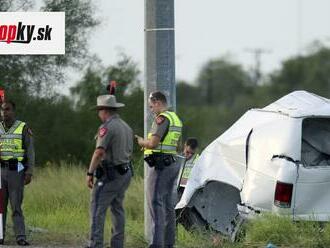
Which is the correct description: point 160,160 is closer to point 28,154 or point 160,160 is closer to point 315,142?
point 315,142

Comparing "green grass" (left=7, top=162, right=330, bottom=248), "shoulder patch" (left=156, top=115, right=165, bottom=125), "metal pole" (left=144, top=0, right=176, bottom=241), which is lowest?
"green grass" (left=7, top=162, right=330, bottom=248)

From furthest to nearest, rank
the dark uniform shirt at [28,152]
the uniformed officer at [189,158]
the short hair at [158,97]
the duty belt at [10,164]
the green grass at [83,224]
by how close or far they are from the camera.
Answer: the uniformed officer at [189,158]
the dark uniform shirt at [28,152]
the duty belt at [10,164]
the green grass at [83,224]
the short hair at [158,97]

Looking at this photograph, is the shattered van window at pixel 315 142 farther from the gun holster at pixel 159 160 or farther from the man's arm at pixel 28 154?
the man's arm at pixel 28 154

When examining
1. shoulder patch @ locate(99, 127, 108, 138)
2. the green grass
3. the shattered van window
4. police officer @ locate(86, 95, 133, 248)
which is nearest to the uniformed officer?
the green grass

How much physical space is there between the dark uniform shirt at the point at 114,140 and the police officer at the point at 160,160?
0.66 feet

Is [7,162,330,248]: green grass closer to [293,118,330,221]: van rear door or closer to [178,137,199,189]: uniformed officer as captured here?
[293,118,330,221]: van rear door

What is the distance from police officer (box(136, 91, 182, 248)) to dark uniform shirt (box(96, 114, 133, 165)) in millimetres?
202

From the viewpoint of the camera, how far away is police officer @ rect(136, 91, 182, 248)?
34.6 feet

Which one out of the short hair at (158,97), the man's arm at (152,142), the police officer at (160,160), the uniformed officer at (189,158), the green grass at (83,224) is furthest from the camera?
the uniformed officer at (189,158)

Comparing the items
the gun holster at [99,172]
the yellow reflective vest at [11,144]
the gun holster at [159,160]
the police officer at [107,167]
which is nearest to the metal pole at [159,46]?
the gun holster at [159,160]

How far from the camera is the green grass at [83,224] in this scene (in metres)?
10.9

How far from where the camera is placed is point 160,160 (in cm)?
1056

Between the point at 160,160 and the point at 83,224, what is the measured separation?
11.9 feet

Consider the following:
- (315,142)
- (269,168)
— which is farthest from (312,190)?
(315,142)
